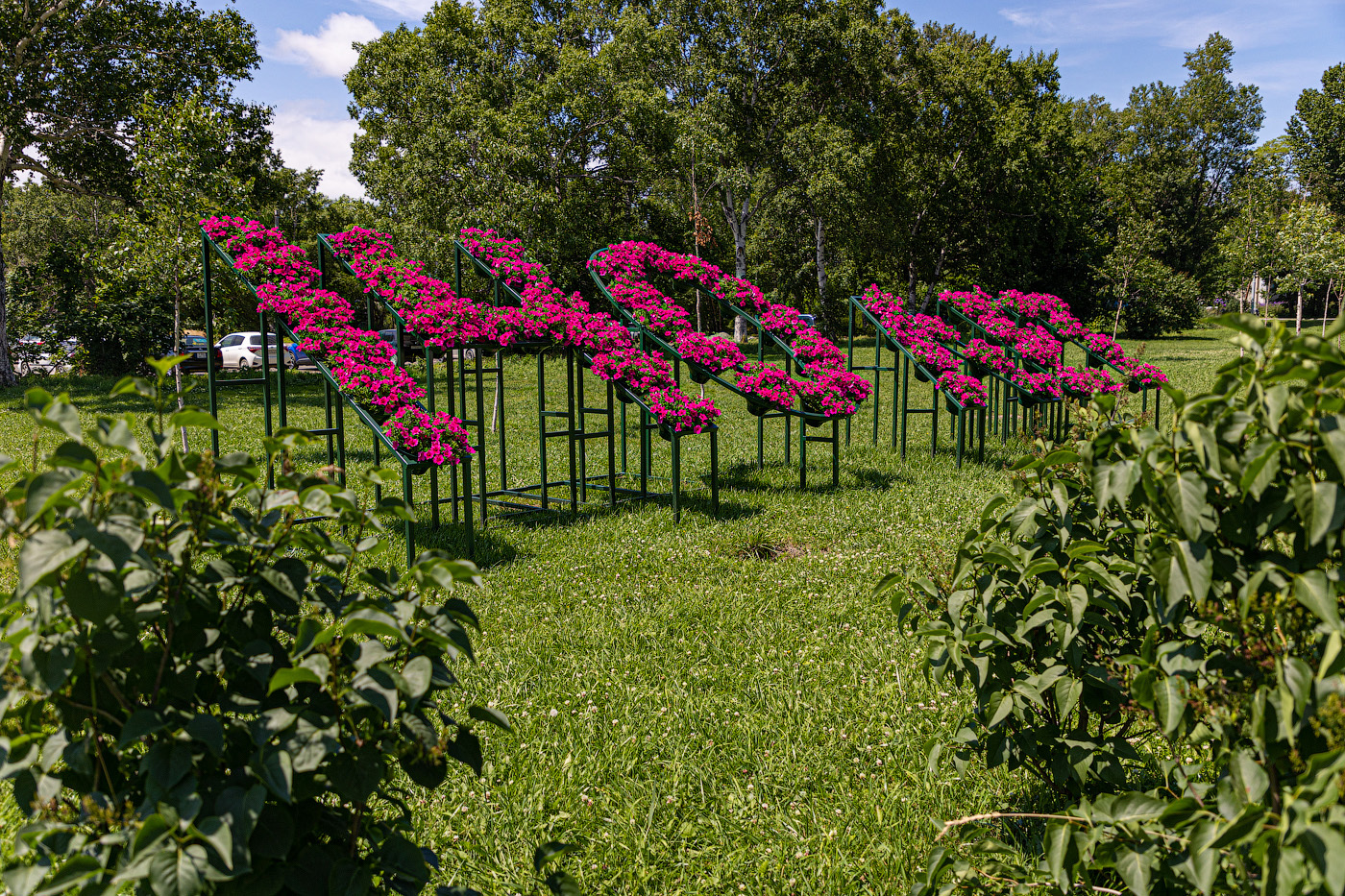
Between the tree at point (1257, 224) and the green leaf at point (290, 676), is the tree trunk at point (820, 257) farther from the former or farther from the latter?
the green leaf at point (290, 676)

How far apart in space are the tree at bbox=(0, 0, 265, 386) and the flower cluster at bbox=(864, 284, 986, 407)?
1608 centimetres

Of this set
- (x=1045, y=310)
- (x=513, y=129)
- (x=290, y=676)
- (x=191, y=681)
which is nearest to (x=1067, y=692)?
(x=290, y=676)

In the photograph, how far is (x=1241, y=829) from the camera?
1174 millimetres

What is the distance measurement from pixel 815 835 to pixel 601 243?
24.3 meters

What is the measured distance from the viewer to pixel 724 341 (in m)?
7.89

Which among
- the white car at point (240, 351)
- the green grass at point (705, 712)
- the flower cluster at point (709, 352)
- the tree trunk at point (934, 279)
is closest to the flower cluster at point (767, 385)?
the flower cluster at point (709, 352)

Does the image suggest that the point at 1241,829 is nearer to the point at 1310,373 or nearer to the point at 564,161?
the point at 1310,373

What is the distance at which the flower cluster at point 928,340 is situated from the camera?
950cm

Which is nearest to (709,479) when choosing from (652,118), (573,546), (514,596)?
(573,546)

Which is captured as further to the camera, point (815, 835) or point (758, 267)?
point (758, 267)

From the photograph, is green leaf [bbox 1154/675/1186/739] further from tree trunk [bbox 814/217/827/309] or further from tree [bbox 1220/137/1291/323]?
tree [bbox 1220/137/1291/323]

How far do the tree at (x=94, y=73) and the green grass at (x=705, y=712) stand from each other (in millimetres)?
17486

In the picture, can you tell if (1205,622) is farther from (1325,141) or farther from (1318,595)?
(1325,141)

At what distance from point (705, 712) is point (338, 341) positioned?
4.29 meters
